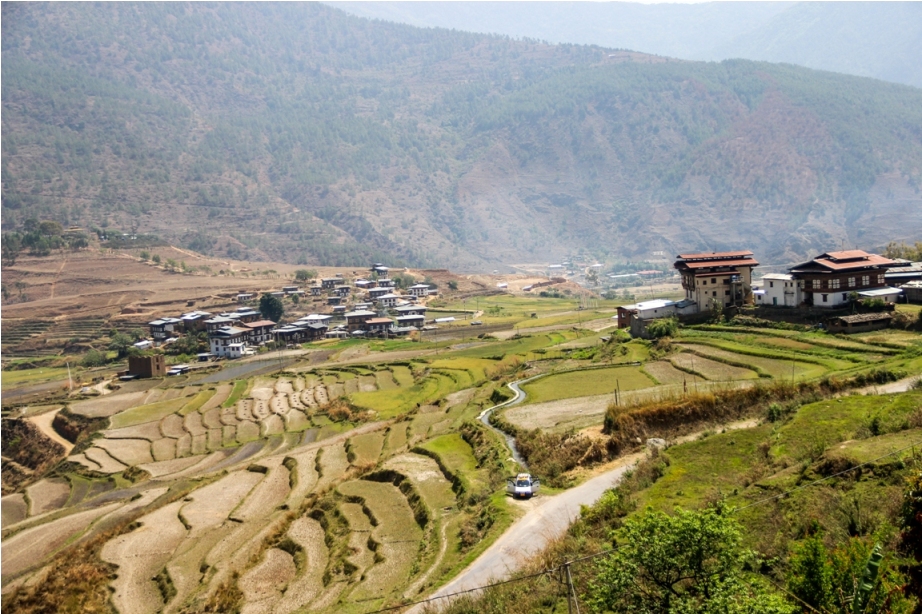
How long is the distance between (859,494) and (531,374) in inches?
→ 1047

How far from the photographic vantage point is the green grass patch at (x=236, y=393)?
52.6 metres

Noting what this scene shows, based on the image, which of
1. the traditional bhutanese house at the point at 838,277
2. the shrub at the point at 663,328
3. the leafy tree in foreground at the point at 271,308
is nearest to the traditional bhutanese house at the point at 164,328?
the leafy tree in foreground at the point at 271,308

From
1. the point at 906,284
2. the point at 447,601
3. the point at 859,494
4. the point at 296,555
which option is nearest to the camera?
the point at 859,494

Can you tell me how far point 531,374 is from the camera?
136 feet

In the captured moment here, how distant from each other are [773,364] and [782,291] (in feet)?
33.3

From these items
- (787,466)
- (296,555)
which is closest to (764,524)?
(787,466)

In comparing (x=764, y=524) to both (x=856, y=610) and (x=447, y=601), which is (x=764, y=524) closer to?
(x=856, y=610)

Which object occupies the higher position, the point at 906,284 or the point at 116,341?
the point at 906,284

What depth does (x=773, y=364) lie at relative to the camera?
31938 mm

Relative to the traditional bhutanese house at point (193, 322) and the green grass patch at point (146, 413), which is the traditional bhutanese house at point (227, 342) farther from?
the green grass patch at point (146, 413)

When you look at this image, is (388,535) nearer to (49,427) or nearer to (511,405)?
(511,405)

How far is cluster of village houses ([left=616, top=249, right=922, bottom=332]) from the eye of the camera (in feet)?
123

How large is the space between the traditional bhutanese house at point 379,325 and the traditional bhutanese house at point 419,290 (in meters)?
22.5

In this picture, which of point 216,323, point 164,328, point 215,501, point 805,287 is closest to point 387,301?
point 216,323
